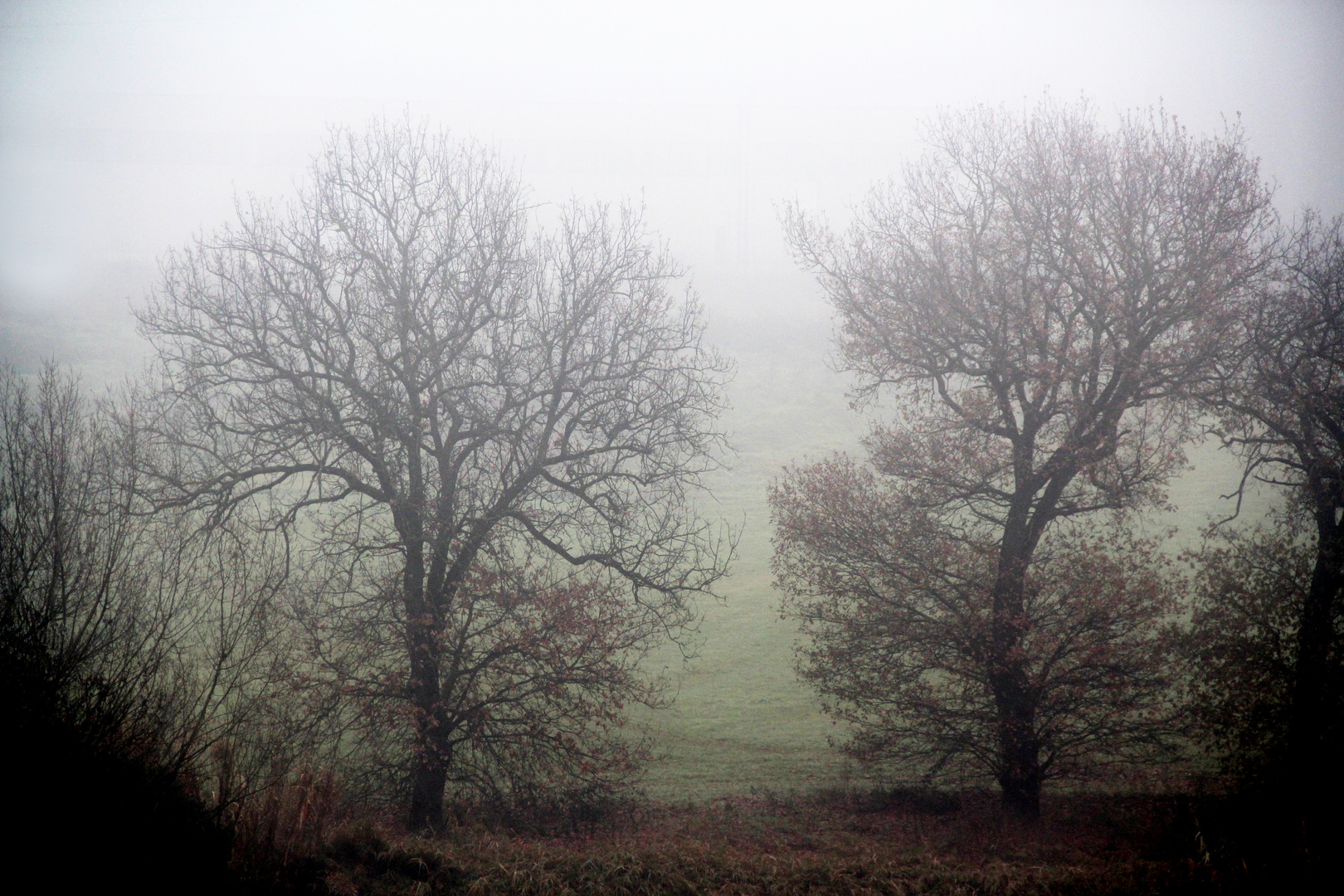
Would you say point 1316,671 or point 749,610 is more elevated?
point 749,610

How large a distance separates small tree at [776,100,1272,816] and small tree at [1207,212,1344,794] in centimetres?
75

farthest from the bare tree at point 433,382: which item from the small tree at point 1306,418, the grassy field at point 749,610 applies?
the small tree at point 1306,418

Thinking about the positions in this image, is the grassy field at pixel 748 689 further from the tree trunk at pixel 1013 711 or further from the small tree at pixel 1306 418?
the small tree at pixel 1306 418

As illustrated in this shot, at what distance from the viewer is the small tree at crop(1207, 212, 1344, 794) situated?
1163 cm

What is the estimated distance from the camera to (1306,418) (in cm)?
1212

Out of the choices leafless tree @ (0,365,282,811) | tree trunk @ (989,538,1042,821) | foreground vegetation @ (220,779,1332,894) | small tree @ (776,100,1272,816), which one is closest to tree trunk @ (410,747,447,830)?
foreground vegetation @ (220,779,1332,894)

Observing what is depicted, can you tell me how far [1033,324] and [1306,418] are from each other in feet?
16.1

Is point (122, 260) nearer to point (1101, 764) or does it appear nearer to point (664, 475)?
point (664, 475)

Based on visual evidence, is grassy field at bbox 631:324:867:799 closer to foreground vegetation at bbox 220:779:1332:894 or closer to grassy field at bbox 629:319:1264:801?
grassy field at bbox 629:319:1264:801

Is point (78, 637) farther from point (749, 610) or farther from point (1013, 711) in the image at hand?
point (749, 610)

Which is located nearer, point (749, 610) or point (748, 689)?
point (748, 689)

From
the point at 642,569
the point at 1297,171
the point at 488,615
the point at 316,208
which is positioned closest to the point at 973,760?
the point at 642,569

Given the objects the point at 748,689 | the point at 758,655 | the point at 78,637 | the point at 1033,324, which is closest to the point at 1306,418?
the point at 1033,324

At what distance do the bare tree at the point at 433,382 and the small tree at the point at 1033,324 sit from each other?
383 centimetres
